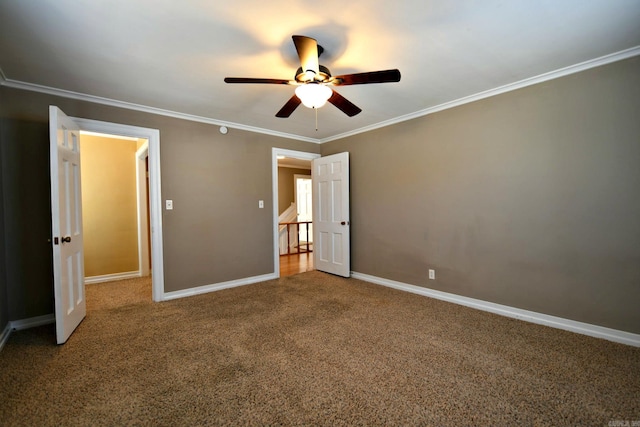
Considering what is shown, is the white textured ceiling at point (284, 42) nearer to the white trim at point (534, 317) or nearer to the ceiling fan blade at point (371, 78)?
the ceiling fan blade at point (371, 78)

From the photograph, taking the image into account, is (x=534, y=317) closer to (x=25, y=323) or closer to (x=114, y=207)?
(x=25, y=323)

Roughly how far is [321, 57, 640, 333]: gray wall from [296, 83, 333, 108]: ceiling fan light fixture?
191cm

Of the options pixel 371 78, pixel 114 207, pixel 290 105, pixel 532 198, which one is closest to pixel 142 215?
pixel 114 207

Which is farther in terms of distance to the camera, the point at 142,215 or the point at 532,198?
the point at 142,215

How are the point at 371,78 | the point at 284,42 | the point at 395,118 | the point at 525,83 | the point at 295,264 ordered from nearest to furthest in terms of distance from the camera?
the point at 371,78, the point at 284,42, the point at 525,83, the point at 395,118, the point at 295,264

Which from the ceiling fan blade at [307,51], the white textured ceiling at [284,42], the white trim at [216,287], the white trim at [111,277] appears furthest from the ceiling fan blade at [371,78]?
the white trim at [111,277]

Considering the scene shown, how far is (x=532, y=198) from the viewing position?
2715 mm

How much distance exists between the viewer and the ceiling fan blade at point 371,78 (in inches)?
71.8

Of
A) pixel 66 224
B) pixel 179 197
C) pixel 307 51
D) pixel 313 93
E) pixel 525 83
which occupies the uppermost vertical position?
pixel 525 83

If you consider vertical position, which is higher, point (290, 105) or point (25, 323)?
point (290, 105)

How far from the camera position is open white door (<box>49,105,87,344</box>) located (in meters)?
2.28

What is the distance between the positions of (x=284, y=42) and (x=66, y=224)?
242cm

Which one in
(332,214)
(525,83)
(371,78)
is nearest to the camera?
(371,78)

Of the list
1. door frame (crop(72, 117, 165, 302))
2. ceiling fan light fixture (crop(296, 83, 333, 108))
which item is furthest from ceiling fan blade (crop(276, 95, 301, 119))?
door frame (crop(72, 117, 165, 302))
